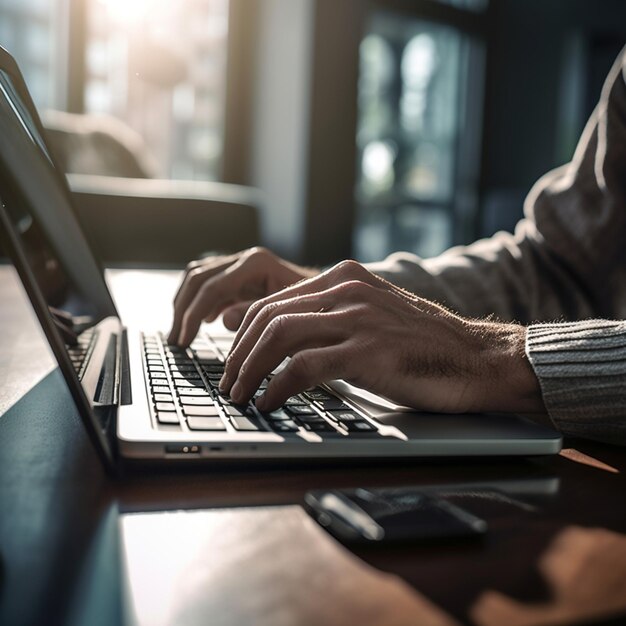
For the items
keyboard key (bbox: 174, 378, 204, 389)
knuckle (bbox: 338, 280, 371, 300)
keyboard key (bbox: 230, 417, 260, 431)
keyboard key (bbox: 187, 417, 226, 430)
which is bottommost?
keyboard key (bbox: 174, 378, 204, 389)

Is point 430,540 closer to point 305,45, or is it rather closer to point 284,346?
point 284,346

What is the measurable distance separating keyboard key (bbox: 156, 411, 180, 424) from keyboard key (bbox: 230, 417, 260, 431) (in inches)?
1.2

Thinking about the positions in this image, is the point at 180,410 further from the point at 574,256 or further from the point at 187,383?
the point at 574,256

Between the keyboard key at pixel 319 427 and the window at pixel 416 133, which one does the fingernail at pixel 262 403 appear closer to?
the keyboard key at pixel 319 427

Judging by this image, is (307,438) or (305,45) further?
(305,45)

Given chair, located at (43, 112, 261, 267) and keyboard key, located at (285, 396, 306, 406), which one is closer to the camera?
keyboard key, located at (285, 396, 306, 406)

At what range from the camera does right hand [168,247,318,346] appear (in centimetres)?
70

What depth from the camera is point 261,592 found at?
9.1 inches

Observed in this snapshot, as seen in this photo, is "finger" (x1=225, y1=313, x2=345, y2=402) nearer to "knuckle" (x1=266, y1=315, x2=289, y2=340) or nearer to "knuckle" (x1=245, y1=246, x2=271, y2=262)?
"knuckle" (x1=266, y1=315, x2=289, y2=340)

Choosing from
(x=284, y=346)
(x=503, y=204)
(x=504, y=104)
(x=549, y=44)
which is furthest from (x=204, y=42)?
(x=284, y=346)

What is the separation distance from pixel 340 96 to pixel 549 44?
2120 millimetres

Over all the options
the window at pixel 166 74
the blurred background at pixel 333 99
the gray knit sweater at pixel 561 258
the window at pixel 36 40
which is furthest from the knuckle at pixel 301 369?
the window at pixel 166 74

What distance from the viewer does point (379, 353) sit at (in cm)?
43

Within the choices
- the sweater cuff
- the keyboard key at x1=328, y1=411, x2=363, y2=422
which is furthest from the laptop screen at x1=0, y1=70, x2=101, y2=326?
the sweater cuff
